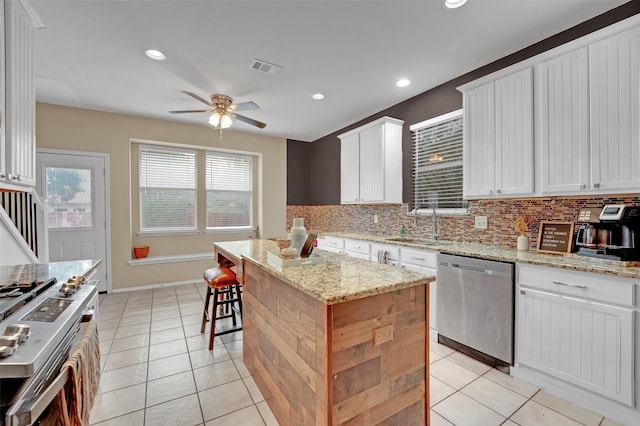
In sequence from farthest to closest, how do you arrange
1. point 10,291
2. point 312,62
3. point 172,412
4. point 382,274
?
point 312,62 < point 172,412 < point 382,274 < point 10,291

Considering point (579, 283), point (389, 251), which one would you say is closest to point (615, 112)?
point (579, 283)

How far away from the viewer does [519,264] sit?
6.86 ft

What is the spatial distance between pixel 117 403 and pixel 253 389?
907 millimetres

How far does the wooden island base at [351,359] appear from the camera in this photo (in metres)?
1.23

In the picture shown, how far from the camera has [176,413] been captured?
71.0 inches

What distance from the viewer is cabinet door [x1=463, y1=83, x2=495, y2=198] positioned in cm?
259

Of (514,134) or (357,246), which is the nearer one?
(514,134)

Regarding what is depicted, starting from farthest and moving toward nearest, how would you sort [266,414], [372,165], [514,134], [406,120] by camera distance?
[372,165], [406,120], [514,134], [266,414]

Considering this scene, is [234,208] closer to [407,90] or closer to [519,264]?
[407,90]

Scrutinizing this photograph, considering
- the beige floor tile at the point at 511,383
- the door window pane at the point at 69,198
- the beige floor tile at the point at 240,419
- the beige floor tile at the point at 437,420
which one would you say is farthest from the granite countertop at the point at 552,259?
the door window pane at the point at 69,198

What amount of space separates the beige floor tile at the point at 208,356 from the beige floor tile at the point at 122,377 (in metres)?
0.37

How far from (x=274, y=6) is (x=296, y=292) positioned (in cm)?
207

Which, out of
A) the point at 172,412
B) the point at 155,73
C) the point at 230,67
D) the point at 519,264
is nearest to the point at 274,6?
the point at 230,67

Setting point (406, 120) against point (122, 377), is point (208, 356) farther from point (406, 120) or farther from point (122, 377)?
point (406, 120)
